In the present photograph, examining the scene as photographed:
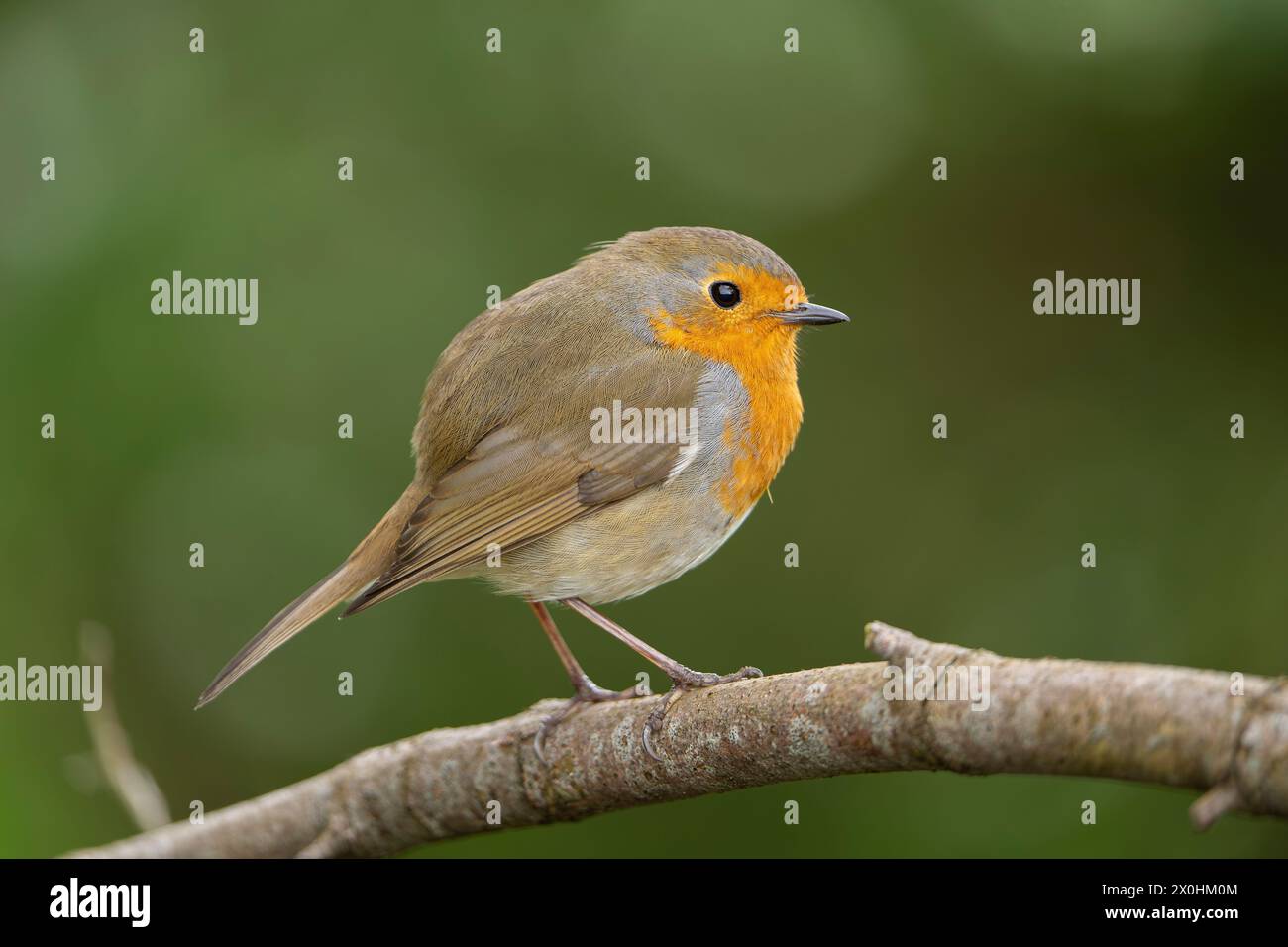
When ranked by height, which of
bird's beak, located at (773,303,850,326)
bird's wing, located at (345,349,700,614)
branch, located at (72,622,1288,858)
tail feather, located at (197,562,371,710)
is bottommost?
branch, located at (72,622,1288,858)

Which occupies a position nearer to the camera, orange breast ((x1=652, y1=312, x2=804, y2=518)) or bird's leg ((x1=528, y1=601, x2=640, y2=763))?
bird's leg ((x1=528, y1=601, x2=640, y2=763))

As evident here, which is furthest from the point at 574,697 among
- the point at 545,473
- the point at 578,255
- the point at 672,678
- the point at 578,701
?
the point at 578,255

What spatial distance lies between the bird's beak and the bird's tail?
4.42ft

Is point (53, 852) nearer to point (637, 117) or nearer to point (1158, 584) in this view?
point (637, 117)

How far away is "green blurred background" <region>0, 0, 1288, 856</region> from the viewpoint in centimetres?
473

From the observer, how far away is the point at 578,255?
5.35 meters

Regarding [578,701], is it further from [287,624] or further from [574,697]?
[287,624]

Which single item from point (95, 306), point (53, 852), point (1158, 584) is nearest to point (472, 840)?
point (53, 852)

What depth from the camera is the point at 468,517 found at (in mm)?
4059

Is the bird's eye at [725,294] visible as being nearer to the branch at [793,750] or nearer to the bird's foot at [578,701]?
the bird's foot at [578,701]

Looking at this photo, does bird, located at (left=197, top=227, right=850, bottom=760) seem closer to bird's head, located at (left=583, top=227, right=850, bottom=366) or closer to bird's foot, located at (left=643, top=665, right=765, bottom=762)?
bird's head, located at (left=583, top=227, right=850, bottom=366)

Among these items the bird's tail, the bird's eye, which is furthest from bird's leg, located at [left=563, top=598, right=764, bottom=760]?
the bird's eye

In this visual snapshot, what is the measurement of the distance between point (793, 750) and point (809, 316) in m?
2.03

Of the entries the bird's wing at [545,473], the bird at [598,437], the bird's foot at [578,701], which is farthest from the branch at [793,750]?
the bird's wing at [545,473]
